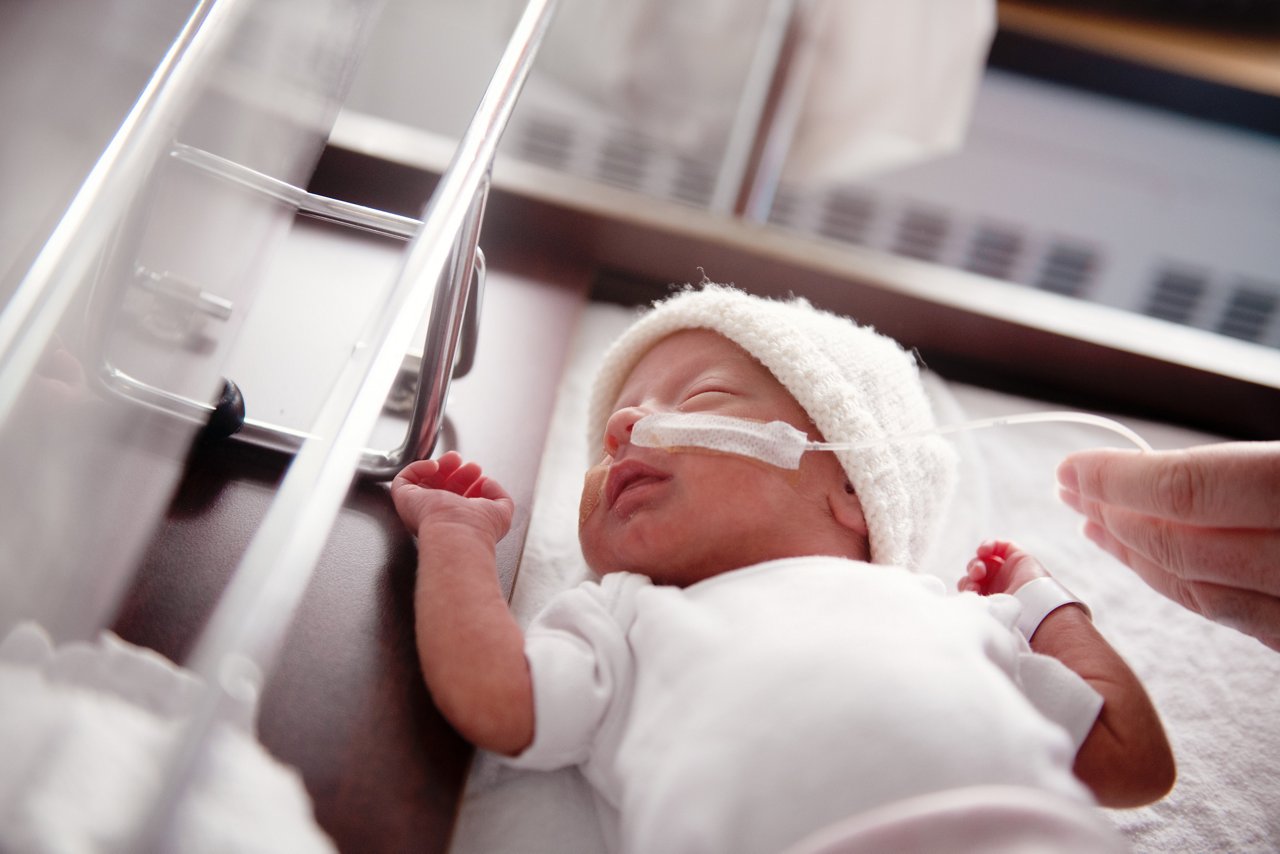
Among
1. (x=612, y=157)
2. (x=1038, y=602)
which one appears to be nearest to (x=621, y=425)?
(x=1038, y=602)

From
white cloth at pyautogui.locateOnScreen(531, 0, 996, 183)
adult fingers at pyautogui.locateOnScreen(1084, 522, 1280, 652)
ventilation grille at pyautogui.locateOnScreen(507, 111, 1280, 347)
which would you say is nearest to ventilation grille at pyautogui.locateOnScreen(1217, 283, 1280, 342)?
ventilation grille at pyautogui.locateOnScreen(507, 111, 1280, 347)

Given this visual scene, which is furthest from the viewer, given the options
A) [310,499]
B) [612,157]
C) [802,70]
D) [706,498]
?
[612,157]

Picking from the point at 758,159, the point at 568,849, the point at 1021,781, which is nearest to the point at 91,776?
the point at 568,849

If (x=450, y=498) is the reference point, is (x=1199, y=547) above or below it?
above

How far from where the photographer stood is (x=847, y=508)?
77 centimetres

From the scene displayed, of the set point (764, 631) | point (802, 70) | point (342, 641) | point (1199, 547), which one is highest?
point (802, 70)

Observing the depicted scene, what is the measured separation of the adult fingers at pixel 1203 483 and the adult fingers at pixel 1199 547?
0.09 feet

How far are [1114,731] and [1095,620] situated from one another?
0.31 metres

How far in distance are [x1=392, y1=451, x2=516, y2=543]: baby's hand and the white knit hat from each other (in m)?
0.15

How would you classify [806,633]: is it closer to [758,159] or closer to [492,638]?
[492,638]

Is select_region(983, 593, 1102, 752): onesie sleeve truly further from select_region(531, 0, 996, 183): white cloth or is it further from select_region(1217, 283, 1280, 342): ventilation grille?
select_region(1217, 283, 1280, 342): ventilation grille

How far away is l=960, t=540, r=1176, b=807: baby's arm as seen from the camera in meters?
0.67

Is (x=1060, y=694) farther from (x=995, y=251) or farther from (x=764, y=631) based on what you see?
(x=995, y=251)

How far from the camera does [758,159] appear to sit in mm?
1833
